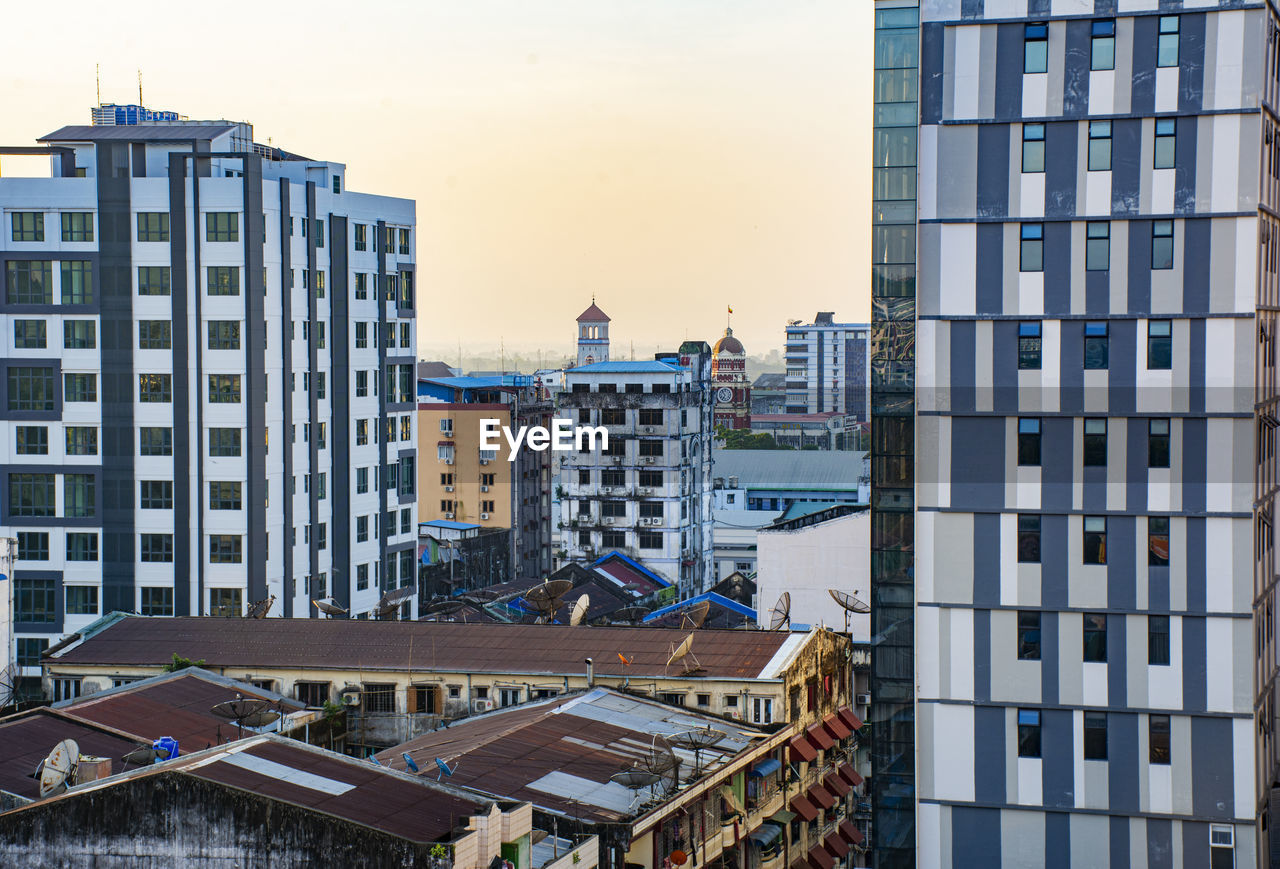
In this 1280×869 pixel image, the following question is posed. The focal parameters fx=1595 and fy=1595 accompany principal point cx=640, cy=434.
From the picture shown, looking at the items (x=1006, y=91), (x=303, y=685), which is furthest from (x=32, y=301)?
(x=1006, y=91)

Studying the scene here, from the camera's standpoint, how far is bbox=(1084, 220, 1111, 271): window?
96.1ft

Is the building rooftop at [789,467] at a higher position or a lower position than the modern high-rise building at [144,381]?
lower

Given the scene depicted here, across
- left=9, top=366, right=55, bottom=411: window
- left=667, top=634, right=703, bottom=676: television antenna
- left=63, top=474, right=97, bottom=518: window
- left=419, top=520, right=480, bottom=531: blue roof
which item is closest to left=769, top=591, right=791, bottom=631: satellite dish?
left=667, top=634, right=703, bottom=676: television antenna

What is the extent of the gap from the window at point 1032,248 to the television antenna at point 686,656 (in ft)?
42.6

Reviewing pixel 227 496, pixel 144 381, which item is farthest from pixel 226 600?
pixel 144 381

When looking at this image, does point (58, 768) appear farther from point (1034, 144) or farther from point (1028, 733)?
point (1034, 144)

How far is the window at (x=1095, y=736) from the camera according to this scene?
96.2 feet

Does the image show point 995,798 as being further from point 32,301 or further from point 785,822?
point 32,301

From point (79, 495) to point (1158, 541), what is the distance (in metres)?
40.2

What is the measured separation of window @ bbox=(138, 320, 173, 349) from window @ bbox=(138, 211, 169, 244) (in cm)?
291

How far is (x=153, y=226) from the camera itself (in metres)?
56.0

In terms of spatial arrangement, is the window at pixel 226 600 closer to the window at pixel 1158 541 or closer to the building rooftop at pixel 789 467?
the window at pixel 1158 541

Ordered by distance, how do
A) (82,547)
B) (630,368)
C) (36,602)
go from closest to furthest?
(82,547) → (36,602) → (630,368)

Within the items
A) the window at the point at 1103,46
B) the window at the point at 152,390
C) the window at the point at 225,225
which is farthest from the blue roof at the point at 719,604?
the window at the point at 1103,46
